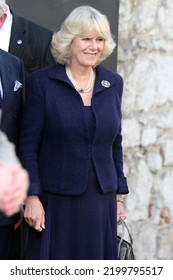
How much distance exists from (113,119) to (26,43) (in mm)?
579

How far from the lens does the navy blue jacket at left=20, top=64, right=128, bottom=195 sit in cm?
279

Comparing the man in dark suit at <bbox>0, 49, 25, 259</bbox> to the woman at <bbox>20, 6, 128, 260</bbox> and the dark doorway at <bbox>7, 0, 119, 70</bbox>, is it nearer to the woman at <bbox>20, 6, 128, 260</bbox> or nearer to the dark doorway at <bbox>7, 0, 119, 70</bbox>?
the woman at <bbox>20, 6, 128, 260</bbox>

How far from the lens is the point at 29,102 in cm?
280

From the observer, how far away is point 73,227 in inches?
114

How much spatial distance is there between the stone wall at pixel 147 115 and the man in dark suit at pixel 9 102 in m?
1.38

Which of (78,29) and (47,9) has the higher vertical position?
(47,9)

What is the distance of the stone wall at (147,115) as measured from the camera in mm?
4039

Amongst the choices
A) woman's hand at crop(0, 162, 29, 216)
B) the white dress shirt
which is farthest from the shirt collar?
woman's hand at crop(0, 162, 29, 216)

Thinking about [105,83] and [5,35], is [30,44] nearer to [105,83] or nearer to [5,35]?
[5,35]

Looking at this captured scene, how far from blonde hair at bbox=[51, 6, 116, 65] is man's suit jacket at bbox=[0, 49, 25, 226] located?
0.76ft

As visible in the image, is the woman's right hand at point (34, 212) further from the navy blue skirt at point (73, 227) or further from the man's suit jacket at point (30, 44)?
the man's suit jacket at point (30, 44)

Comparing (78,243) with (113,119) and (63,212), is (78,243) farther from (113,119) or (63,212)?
(113,119)

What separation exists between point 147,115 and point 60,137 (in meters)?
1.47

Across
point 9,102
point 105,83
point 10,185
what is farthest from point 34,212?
point 10,185
